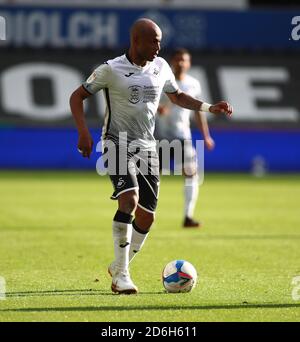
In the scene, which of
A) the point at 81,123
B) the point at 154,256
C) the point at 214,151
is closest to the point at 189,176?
the point at 154,256

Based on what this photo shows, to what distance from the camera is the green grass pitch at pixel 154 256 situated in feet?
26.2

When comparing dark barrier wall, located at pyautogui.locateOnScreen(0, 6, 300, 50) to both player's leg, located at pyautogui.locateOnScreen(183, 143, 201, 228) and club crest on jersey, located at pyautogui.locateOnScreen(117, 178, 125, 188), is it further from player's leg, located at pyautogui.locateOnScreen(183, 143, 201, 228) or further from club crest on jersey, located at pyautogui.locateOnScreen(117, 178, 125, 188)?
club crest on jersey, located at pyautogui.locateOnScreen(117, 178, 125, 188)

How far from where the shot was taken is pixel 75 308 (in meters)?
7.99

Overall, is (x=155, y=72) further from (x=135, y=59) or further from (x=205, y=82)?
(x=205, y=82)

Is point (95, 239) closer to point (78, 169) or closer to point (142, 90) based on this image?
point (142, 90)

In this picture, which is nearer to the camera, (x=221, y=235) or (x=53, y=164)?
(x=221, y=235)

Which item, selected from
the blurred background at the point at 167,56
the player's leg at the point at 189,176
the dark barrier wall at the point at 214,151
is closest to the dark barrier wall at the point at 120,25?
the blurred background at the point at 167,56

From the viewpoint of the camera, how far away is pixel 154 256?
11.7m

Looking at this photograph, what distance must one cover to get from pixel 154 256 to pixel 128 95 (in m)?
3.19

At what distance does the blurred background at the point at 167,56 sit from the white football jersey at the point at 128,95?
64.9 ft

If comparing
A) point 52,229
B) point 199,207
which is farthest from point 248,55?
point 52,229

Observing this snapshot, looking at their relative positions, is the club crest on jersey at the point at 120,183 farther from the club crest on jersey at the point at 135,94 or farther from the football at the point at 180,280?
the football at the point at 180,280

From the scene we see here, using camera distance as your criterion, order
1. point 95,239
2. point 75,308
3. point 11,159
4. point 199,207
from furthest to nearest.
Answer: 1. point 11,159
2. point 199,207
3. point 95,239
4. point 75,308

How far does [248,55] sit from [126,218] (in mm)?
24114
